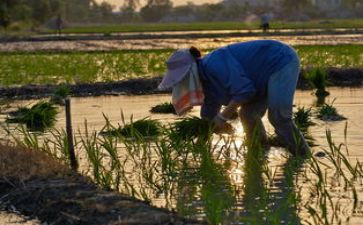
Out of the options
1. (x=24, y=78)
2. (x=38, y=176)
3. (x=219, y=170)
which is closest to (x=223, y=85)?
(x=219, y=170)

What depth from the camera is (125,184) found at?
18.0 feet

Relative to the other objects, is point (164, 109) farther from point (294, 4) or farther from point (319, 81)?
point (294, 4)

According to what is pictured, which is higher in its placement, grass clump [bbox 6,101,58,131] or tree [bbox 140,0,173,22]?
grass clump [bbox 6,101,58,131]

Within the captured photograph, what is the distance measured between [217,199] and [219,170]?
3.07 feet

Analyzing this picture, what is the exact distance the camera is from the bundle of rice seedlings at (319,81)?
11852 mm

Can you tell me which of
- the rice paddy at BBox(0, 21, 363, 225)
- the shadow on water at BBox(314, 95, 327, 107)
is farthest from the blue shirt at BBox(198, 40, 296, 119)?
the shadow on water at BBox(314, 95, 327, 107)

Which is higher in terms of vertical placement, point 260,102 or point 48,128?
point 260,102

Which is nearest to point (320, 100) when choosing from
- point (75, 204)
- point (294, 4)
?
point (75, 204)

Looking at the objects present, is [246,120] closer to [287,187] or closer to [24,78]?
[287,187]

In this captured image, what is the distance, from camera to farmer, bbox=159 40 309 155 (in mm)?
5684

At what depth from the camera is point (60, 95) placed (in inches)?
458

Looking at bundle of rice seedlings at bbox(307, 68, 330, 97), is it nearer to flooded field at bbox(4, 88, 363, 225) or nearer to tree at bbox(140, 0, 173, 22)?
flooded field at bbox(4, 88, 363, 225)

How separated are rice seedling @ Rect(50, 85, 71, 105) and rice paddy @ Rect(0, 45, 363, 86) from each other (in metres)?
2.27

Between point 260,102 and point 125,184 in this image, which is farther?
point 260,102
